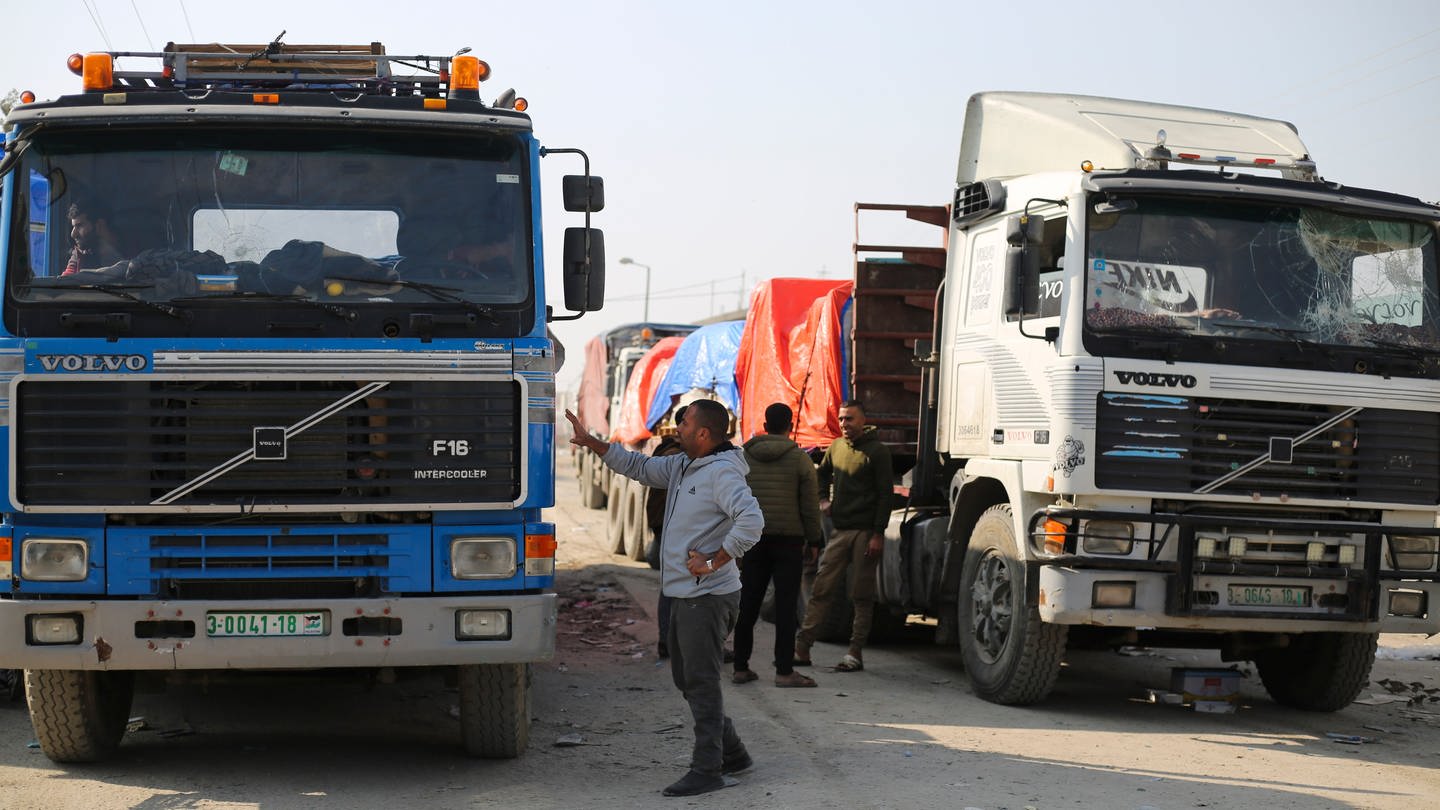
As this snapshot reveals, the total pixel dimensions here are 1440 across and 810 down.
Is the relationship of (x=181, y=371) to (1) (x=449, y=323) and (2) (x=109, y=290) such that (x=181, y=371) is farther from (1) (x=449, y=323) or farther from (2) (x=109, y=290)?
(1) (x=449, y=323)

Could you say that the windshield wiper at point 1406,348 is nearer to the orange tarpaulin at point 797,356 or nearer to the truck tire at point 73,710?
the orange tarpaulin at point 797,356

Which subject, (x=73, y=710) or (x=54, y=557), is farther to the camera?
(x=73, y=710)

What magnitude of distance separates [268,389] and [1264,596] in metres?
5.48

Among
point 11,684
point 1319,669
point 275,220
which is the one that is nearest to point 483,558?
point 275,220

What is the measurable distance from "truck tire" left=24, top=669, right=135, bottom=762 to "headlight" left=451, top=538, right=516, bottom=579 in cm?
175

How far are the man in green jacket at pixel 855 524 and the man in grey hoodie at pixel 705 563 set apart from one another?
3.58 metres

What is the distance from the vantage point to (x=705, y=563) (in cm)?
684

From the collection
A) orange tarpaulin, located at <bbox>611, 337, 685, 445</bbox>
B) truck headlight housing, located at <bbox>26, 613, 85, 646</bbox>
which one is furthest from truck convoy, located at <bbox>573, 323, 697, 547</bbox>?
truck headlight housing, located at <bbox>26, 613, 85, 646</bbox>

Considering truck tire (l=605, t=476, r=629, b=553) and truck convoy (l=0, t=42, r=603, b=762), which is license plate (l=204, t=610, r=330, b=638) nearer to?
truck convoy (l=0, t=42, r=603, b=762)

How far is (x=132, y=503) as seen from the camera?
6715 millimetres

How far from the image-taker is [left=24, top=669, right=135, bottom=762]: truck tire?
7078 mm

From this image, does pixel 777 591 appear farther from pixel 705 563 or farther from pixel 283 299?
pixel 283 299

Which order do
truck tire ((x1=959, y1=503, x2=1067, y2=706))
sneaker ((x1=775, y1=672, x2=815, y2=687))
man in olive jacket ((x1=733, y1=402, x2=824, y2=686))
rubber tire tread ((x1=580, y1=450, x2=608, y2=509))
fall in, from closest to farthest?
truck tire ((x1=959, y1=503, x2=1067, y2=706)) < sneaker ((x1=775, y1=672, x2=815, y2=687)) < man in olive jacket ((x1=733, y1=402, x2=824, y2=686)) < rubber tire tread ((x1=580, y1=450, x2=608, y2=509))

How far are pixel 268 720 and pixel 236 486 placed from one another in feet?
8.37
